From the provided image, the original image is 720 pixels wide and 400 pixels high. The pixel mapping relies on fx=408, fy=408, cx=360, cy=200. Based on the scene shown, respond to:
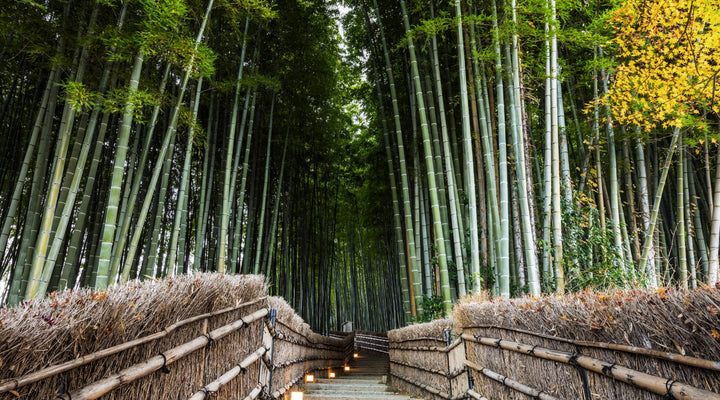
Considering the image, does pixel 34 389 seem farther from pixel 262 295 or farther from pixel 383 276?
pixel 383 276

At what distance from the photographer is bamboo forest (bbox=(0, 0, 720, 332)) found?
3.44m

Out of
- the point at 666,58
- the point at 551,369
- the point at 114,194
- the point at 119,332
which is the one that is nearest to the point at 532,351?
the point at 551,369

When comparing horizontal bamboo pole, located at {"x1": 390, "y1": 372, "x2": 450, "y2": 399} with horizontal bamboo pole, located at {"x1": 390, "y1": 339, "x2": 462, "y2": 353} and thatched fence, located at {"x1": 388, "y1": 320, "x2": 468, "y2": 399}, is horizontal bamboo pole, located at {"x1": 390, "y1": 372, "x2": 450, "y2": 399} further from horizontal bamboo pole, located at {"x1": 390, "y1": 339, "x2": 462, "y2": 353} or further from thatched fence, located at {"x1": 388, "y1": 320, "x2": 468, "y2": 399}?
horizontal bamboo pole, located at {"x1": 390, "y1": 339, "x2": 462, "y2": 353}

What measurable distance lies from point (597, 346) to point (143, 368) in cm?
163

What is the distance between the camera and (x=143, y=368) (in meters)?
1.36

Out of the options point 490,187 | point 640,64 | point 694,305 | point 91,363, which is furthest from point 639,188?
point 91,363

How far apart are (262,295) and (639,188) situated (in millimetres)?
4454

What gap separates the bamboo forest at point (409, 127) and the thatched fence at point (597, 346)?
0.36 m

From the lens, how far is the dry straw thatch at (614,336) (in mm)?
1128

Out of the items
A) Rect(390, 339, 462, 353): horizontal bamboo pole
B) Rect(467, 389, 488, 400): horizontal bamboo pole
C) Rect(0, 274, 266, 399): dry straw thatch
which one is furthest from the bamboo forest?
Rect(0, 274, 266, 399): dry straw thatch

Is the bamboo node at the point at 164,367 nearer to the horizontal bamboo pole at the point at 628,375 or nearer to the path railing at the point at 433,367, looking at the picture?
the horizontal bamboo pole at the point at 628,375

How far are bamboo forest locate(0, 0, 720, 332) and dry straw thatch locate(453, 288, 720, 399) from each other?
12.4 inches

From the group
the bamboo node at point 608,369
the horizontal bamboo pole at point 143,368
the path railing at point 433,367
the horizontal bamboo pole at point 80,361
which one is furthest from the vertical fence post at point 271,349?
the bamboo node at point 608,369

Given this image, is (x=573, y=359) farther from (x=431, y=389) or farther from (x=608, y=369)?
(x=431, y=389)
